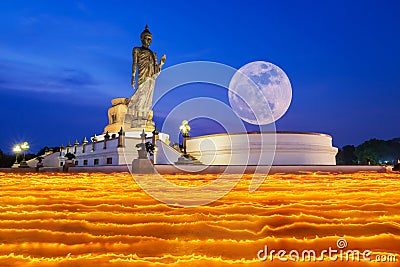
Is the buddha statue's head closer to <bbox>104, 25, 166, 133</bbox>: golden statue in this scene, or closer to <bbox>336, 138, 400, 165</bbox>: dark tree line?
<bbox>104, 25, 166, 133</bbox>: golden statue

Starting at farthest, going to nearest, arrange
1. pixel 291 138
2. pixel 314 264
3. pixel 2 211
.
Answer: pixel 291 138 < pixel 2 211 < pixel 314 264

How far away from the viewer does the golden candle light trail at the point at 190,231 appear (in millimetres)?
2777

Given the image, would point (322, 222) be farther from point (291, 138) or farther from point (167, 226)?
point (291, 138)

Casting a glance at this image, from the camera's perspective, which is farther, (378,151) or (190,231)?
(378,151)

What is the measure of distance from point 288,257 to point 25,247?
8.19ft

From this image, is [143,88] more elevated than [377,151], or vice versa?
[143,88]

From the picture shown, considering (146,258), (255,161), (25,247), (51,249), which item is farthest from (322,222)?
(255,161)

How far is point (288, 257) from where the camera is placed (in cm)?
281

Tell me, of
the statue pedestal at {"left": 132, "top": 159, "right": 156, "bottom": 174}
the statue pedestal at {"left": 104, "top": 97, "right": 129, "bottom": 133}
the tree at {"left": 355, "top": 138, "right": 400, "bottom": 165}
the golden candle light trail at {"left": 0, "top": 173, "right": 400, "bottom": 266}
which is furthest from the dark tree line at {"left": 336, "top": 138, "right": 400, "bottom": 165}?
the golden candle light trail at {"left": 0, "top": 173, "right": 400, "bottom": 266}

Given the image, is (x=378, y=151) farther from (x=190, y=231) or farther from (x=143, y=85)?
→ (x=190, y=231)

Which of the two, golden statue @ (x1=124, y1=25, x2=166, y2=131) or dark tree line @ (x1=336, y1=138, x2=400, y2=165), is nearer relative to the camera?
golden statue @ (x1=124, y1=25, x2=166, y2=131)

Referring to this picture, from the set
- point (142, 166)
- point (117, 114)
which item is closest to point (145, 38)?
point (117, 114)

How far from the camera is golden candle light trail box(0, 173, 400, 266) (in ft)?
9.11

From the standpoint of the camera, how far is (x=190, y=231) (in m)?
3.65
